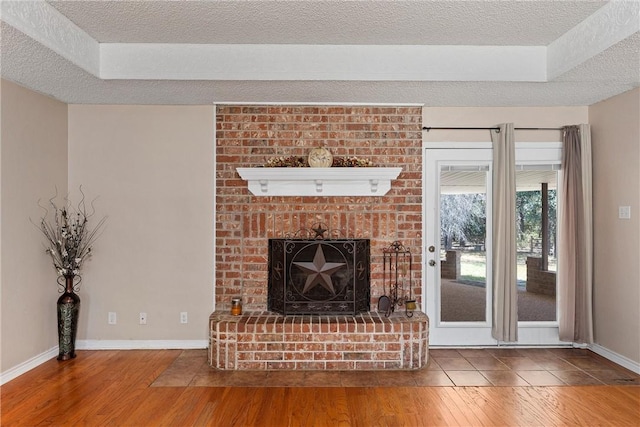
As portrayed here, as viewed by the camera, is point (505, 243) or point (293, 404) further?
point (505, 243)

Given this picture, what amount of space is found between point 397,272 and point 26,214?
11.0ft

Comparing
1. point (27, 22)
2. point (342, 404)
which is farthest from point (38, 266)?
point (342, 404)

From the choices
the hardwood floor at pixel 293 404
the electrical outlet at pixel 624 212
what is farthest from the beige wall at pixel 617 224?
the hardwood floor at pixel 293 404

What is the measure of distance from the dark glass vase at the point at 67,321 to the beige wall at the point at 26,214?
17 cm

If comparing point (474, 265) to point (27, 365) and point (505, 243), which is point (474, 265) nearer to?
point (505, 243)

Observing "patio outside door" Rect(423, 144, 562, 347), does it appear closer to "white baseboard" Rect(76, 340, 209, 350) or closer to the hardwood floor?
the hardwood floor

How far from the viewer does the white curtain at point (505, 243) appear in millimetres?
4203

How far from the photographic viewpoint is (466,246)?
4.38 metres

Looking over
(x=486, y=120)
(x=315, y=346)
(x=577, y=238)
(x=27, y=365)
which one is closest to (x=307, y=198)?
(x=315, y=346)

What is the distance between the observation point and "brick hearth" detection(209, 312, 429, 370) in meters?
3.73

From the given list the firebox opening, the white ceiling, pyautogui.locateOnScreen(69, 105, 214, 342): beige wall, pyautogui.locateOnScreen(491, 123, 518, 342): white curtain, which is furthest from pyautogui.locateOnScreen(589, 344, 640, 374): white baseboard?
pyautogui.locateOnScreen(69, 105, 214, 342): beige wall

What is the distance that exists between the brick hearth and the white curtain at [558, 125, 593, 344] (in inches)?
64.7

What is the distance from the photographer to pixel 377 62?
3508 mm

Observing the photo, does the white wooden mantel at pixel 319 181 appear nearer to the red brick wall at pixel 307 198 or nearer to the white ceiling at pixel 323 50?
the red brick wall at pixel 307 198
